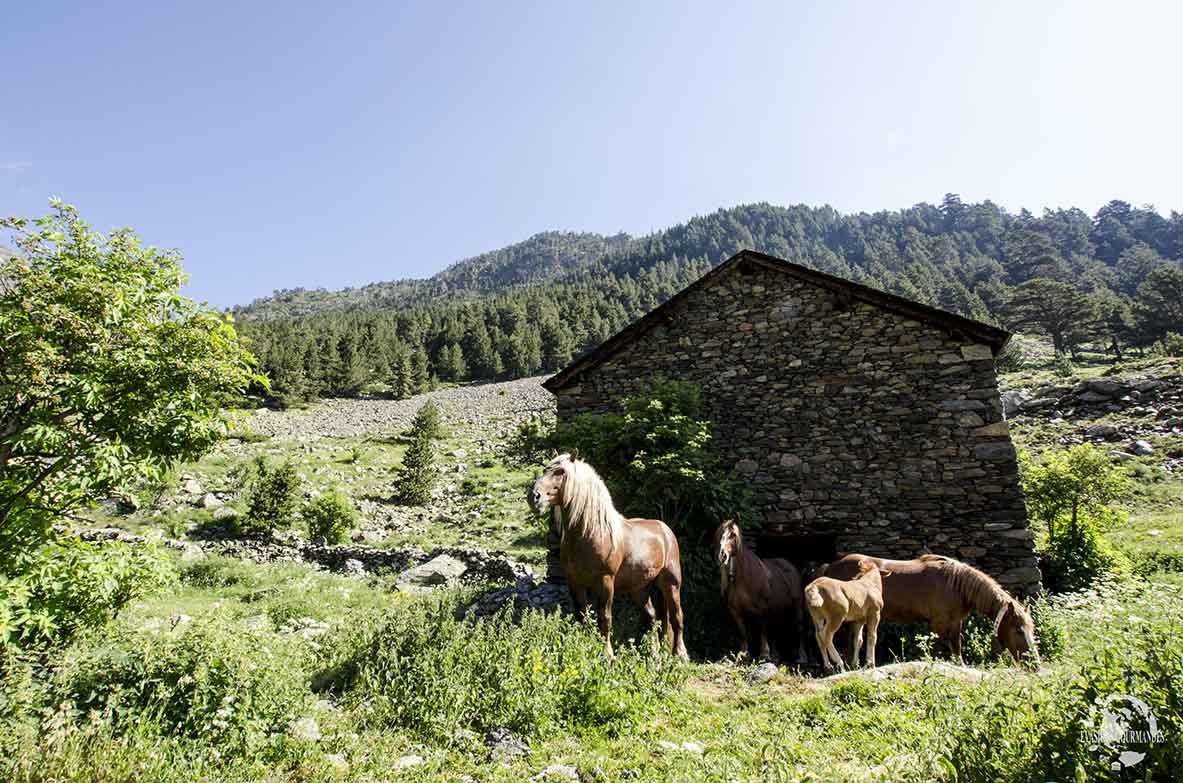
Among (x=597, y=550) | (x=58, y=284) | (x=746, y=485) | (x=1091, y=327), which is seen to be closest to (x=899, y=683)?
(x=597, y=550)

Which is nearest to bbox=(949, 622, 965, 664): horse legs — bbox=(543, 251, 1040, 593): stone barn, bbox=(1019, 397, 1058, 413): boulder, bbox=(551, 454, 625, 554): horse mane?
bbox=(543, 251, 1040, 593): stone barn

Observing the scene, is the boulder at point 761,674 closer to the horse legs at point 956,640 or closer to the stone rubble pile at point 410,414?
the horse legs at point 956,640

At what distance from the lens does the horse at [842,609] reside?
7500 mm

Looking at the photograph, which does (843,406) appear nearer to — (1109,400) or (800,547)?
(800,547)

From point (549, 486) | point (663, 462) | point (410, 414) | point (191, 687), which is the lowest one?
point (191, 687)

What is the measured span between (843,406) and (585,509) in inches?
253

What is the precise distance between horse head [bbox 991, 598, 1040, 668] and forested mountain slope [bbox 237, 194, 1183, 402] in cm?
4714

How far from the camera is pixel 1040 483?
15.1 meters

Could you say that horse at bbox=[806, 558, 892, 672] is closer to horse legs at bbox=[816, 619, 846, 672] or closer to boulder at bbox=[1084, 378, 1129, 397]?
horse legs at bbox=[816, 619, 846, 672]

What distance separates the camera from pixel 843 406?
1096 cm

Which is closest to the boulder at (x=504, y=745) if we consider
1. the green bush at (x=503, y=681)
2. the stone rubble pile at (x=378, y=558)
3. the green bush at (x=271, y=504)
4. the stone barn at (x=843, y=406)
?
the green bush at (x=503, y=681)

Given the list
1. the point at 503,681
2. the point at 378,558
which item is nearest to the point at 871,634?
the point at 503,681

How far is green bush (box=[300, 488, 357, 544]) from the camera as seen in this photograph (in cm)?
2245

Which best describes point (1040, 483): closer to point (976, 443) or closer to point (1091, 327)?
point (976, 443)
